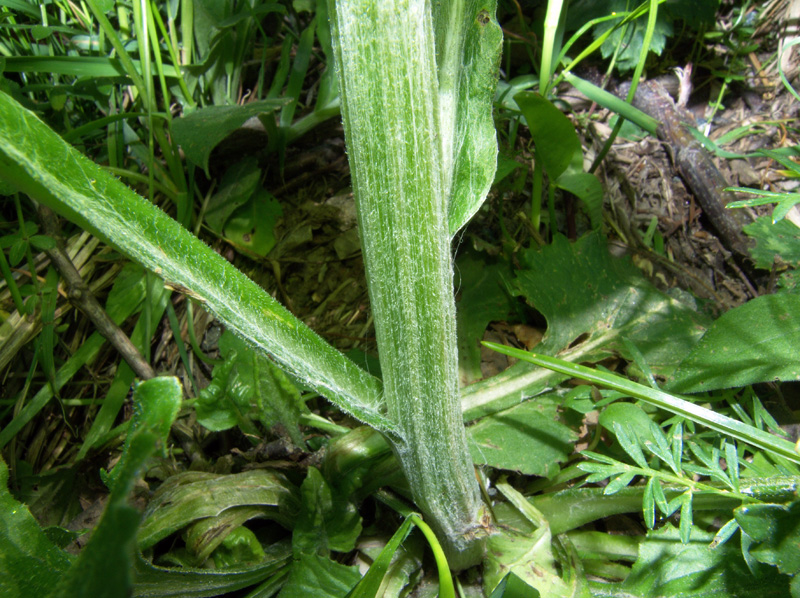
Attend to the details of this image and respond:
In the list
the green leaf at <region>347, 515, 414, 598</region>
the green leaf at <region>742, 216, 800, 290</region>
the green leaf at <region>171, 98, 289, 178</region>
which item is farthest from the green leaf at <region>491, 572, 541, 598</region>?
the green leaf at <region>171, 98, 289, 178</region>

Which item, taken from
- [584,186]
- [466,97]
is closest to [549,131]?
[584,186]

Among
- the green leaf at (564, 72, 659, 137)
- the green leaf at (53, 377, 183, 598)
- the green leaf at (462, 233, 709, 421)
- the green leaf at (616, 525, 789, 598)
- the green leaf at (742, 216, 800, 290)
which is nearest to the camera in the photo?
the green leaf at (53, 377, 183, 598)

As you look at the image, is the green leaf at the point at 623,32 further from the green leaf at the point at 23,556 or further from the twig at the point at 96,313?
the green leaf at the point at 23,556

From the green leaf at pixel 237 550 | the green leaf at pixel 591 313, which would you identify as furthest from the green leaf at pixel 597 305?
the green leaf at pixel 237 550

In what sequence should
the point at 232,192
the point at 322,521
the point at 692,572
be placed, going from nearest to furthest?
1. the point at 692,572
2. the point at 322,521
3. the point at 232,192

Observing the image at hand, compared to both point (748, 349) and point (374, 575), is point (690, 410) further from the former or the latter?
point (374, 575)

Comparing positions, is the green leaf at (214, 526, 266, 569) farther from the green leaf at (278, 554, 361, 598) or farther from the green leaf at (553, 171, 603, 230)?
the green leaf at (553, 171, 603, 230)
